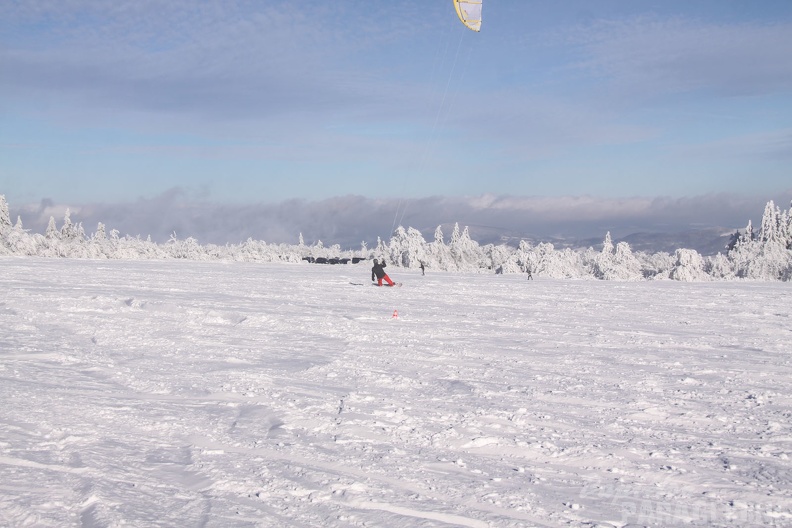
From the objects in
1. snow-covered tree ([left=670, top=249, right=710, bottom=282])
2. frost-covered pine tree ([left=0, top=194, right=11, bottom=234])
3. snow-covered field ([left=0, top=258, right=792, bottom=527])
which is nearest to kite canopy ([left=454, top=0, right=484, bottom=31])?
snow-covered field ([left=0, top=258, right=792, bottom=527])

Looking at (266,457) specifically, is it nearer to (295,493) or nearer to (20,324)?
(295,493)

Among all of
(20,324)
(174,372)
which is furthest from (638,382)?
(20,324)

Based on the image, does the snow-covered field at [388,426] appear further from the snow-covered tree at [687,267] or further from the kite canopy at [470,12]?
the snow-covered tree at [687,267]

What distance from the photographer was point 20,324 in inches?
452

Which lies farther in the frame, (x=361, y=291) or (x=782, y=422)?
(x=361, y=291)

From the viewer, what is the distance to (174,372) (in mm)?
8016

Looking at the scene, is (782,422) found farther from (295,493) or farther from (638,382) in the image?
(295,493)

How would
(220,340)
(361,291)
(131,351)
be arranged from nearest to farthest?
(131,351), (220,340), (361,291)

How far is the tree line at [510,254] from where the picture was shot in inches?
2069

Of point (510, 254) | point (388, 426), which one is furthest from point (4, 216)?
point (388, 426)

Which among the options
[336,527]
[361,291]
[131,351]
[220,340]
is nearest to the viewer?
[336,527]

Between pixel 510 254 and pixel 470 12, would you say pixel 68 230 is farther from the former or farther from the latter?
pixel 470 12

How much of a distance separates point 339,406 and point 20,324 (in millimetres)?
7886

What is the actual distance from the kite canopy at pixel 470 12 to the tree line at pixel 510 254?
34399 mm
